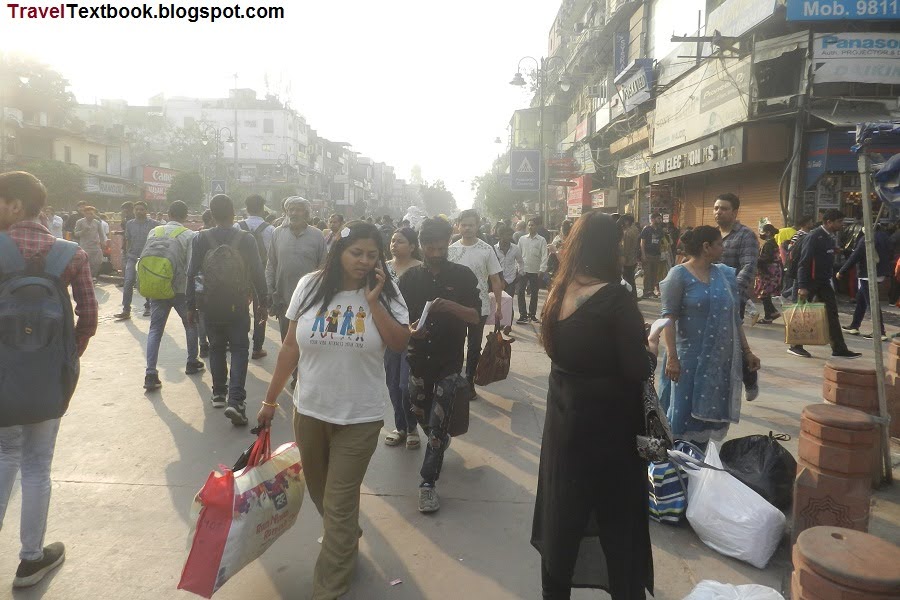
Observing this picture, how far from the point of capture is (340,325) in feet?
9.27

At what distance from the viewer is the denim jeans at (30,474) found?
284cm

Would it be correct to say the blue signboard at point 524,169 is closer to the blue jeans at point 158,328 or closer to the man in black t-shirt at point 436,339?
the blue jeans at point 158,328

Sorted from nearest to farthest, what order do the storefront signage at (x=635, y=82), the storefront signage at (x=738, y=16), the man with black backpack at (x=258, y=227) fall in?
the man with black backpack at (x=258, y=227) → the storefront signage at (x=738, y=16) → the storefront signage at (x=635, y=82)

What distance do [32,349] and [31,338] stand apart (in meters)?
0.05

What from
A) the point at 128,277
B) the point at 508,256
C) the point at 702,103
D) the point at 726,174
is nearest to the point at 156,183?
the point at 128,277

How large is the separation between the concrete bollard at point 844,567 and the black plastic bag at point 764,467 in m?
1.32

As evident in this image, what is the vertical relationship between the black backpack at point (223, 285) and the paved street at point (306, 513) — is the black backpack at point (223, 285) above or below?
above

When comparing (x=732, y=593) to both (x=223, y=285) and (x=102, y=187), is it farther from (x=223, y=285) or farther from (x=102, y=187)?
(x=102, y=187)

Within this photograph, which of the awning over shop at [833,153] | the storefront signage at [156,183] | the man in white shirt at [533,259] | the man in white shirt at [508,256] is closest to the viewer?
the man in white shirt at [508,256]

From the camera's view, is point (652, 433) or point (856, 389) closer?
point (652, 433)

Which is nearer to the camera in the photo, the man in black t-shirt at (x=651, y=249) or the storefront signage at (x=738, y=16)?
the storefront signage at (x=738, y=16)

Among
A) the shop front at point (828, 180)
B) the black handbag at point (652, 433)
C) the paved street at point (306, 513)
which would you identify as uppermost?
the shop front at point (828, 180)

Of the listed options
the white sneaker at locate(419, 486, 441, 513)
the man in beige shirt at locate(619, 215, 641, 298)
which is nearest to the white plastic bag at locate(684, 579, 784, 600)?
the white sneaker at locate(419, 486, 441, 513)

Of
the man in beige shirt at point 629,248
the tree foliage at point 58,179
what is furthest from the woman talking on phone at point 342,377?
the tree foliage at point 58,179
